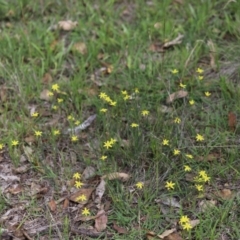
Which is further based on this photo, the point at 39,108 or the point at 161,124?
the point at 39,108

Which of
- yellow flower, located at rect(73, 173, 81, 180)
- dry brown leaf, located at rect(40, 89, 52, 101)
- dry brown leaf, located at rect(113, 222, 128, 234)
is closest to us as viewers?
dry brown leaf, located at rect(113, 222, 128, 234)

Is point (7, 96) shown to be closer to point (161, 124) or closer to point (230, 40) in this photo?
point (161, 124)

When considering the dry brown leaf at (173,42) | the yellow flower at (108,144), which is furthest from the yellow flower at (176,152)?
the dry brown leaf at (173,42)

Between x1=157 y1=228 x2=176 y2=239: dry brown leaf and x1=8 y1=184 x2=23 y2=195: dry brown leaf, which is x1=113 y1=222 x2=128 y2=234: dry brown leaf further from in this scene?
x1=8 y1=184 x2=23 y2=195: dry brown leaf

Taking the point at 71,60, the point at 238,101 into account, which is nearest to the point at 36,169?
the point at 71,60

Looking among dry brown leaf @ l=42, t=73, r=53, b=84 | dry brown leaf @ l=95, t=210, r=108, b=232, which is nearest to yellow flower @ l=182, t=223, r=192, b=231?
dry brown leaf @ l=95, t=210, r=108, b=232

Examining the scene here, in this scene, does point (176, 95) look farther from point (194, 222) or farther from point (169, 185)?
point (194, 222)

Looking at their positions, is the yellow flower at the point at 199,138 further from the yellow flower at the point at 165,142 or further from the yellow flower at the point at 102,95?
→ the yellow flower at the point at 102,95

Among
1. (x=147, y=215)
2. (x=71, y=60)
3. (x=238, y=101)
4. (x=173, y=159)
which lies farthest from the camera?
(x=71, y=60)
